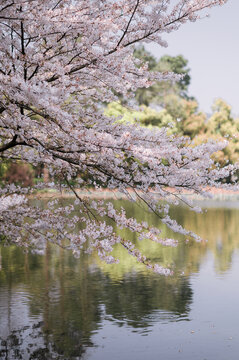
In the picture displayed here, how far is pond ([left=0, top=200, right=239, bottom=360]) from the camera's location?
918 cm

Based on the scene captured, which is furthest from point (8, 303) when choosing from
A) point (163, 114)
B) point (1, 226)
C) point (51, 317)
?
point (163, 114)

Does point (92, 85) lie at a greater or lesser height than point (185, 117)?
lesser

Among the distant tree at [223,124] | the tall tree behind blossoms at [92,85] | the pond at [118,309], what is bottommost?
the pond at [118,309]

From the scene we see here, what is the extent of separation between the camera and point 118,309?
11828mm

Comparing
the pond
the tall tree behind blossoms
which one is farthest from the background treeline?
the tall tree behind blossoms

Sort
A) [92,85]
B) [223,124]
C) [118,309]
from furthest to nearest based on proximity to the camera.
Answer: [223,124], [118,309], [92,85]

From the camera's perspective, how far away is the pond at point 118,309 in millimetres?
9180

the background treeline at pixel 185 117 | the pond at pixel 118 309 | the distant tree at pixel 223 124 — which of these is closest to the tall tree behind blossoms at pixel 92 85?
the pond at pixel 118 309

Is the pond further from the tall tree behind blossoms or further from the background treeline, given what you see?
the background treeline

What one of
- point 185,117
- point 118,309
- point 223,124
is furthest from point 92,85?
point 223,124

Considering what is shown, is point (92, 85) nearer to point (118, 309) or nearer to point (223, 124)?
point (118, 309)

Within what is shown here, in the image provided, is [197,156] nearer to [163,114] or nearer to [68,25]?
[68,25]

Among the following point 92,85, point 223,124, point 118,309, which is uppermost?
point 223,124

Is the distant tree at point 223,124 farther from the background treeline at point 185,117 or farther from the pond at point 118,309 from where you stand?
the pond at point 118,309
